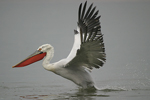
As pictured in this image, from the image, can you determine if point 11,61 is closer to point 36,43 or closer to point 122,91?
point 36,43

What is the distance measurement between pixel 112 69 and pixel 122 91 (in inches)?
109

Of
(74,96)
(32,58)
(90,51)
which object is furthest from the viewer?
(32,58)

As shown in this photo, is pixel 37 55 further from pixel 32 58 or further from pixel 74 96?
pixel 74 96

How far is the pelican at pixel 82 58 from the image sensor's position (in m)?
7.03

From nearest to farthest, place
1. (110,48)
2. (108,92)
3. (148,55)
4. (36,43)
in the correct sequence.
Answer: (108,92)
(148,55)
(110,48)
(36,43)

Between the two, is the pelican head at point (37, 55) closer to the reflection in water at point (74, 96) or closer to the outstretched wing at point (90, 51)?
the outstretched wing at point (90, 51)

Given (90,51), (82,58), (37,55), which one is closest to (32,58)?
(37,55)

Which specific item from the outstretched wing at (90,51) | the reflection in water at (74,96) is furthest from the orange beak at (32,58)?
the reflection in water at (74,96)

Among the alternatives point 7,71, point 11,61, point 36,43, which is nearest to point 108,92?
point 7,71

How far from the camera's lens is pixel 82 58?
7395 millimetres

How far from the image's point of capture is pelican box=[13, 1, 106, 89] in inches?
277

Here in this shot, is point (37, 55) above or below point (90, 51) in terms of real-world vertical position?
above

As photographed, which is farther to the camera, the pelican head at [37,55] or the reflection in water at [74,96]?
the pelican head at [37,55]

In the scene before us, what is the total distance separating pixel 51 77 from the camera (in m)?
9.97
